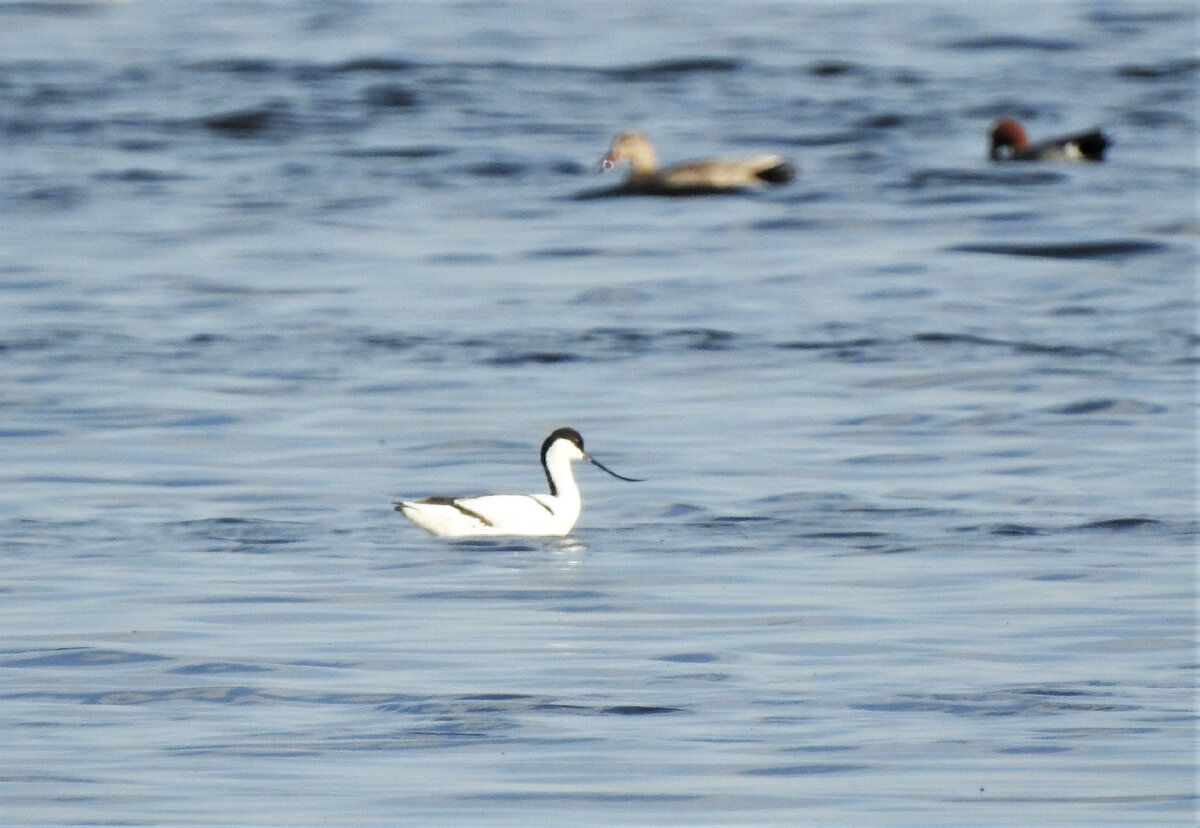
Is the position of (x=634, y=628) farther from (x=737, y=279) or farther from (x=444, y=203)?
(x=444, y=203)

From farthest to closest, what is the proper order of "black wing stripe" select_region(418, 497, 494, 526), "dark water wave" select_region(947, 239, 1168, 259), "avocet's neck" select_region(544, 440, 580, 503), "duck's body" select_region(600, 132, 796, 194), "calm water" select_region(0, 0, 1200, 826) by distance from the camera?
"duck's body" select_region(600, 132, 796, 194) → "dark water wave" select_region(947, 239, 1168, 259) → "avocet's neck" select_region(544, 440, 580, 503) → "black wing stripe" select_region(418, 497, 494, 526) → "calm water" select_region(0, 0, 1200, 826)

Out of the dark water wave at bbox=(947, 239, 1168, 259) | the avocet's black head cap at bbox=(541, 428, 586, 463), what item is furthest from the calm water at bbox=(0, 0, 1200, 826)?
the avocet's black head cap at bbox=(541, 428, 586, 463)

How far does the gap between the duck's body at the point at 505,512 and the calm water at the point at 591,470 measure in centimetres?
14

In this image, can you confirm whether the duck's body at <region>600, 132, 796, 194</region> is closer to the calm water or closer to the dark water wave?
the calm water

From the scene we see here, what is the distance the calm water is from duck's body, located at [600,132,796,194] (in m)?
0.30

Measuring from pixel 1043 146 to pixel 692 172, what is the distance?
4.40 meters

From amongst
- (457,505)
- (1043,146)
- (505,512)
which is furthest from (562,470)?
(1043,146)

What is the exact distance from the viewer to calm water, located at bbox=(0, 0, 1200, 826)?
852 centimetres

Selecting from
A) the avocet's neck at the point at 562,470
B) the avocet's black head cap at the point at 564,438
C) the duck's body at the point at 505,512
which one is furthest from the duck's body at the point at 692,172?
the duck's body at the point at 505,512

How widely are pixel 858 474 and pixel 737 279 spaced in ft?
27.1

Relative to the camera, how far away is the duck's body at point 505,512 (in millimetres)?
12789

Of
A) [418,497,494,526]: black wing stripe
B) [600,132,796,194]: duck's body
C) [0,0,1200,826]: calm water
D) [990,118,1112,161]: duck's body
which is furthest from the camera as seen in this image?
[990,118,1112,161]: duck's body

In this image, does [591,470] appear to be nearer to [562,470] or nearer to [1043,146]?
[562,470]

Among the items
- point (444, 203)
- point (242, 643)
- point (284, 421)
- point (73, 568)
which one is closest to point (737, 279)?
point (444, 203)
